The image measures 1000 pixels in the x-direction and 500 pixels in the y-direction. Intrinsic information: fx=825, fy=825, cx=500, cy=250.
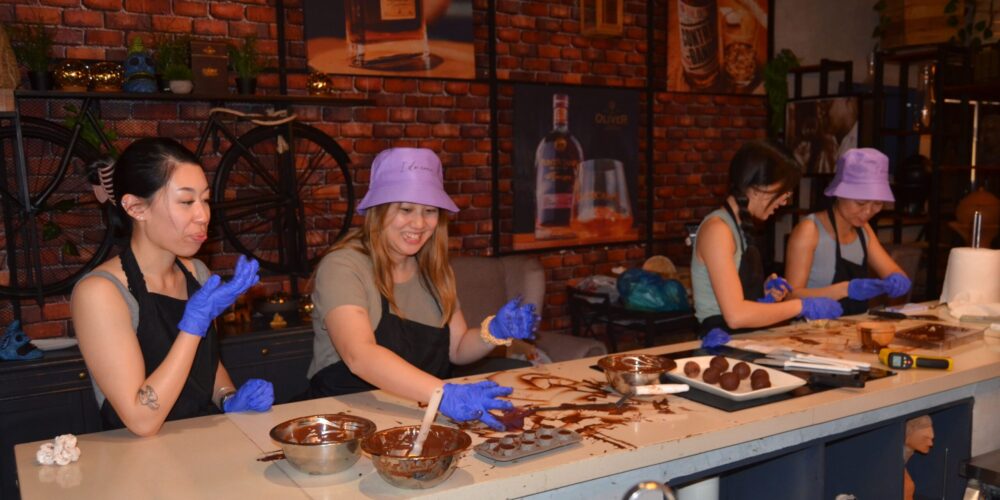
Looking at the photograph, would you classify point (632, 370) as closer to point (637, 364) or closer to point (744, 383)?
point (637, 364)

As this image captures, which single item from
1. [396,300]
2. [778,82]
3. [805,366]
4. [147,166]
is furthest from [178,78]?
[778,82]

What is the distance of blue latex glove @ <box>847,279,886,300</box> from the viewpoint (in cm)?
374

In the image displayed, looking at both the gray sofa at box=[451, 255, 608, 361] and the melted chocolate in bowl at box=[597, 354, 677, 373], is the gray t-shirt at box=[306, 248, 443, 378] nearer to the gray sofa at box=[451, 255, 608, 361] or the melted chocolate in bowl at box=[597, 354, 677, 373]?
the melted chocolate in bowl at box=[597, 354, 677, 373]

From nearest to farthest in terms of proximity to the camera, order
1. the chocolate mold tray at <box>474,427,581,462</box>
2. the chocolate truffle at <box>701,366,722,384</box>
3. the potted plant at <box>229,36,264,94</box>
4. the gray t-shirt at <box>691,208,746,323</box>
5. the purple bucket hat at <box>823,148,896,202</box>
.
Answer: the chocolate mold tray at <box>474,427,581,462</box> → the chocolate truffle at <box>701,366,722,384</box> → the gray t-shirt at <box>691,208,746,323</box> → the purple bucket hat at <box>823,148,896,202</box> → the potted plant at <box>229,36,264,94</box>

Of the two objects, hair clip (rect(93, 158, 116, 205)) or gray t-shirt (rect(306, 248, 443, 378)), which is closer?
gray t-shirt (rect(306, 248, 443, 378))

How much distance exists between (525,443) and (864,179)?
2627 mm

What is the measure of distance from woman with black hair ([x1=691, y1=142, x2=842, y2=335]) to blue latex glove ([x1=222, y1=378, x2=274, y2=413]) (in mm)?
1785

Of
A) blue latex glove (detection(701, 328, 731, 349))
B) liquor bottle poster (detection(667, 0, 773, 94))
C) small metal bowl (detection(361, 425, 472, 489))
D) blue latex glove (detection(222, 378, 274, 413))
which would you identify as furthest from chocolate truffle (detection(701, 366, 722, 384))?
liquor bottle poster (detection(667, 0, 773, 94))

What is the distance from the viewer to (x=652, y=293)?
Answer: 5.22 m

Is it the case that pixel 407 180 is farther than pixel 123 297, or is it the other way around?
pixel 407 180

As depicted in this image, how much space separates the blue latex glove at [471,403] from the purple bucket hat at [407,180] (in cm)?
72

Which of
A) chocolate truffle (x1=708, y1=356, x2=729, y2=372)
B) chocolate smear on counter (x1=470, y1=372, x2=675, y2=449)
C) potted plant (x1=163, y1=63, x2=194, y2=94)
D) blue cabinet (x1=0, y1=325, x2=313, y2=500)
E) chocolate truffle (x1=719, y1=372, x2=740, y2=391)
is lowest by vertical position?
blue cabinet (x1=0, y1=325, x2=313, y2=500)

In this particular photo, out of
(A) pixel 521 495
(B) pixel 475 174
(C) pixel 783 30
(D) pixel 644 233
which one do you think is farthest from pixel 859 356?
(C) pixel 783 30

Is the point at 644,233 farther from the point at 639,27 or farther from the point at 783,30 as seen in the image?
the point at 783,30
